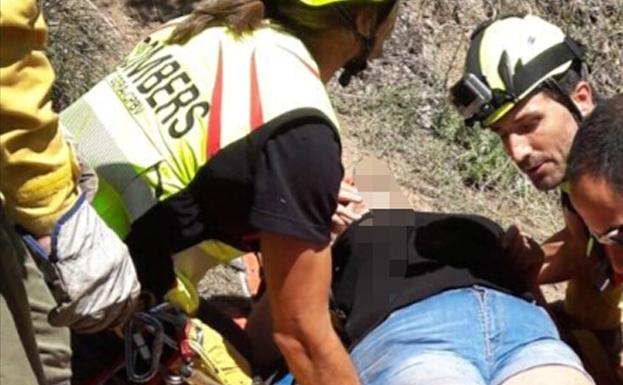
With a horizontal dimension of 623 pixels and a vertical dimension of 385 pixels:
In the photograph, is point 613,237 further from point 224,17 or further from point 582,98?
point 224,17

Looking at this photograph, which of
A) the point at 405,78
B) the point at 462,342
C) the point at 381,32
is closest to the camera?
the point at 381,32

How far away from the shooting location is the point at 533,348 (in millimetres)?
3910

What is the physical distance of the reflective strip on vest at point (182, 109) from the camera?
128 inches

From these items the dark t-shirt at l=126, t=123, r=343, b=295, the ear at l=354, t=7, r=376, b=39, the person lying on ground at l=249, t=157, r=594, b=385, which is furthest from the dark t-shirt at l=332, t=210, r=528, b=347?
the ear at l=354, t=7, r=376, b=39

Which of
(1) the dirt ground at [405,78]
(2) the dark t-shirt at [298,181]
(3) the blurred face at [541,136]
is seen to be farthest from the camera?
(1) the dirt ground at [405,78]

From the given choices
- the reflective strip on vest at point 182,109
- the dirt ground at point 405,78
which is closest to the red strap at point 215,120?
the reflective strip on vest at point 182,109

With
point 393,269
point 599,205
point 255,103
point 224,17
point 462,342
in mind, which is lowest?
point 462,342

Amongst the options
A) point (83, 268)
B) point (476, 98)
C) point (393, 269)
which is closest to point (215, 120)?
point (83, 268)

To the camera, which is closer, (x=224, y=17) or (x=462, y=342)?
(x=224, y=17)

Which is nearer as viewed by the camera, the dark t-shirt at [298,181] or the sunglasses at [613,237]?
the dark t-shirt at [298,181]

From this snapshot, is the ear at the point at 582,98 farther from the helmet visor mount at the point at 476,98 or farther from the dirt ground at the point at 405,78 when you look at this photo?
the dirt ground at the point at 405,78

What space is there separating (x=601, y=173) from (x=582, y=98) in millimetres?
835

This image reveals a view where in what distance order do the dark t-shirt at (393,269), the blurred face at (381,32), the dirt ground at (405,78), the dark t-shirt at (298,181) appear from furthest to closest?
the dirt ground at (405,78)
the dark t-shirt at (393,269)
the blurred face at (381,32)
the dark t-shirt at (298,181)

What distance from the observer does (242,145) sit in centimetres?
322
